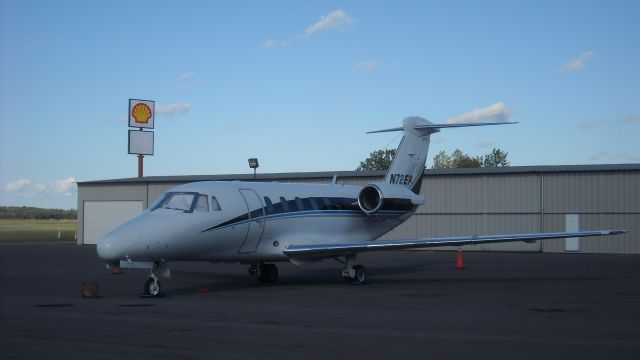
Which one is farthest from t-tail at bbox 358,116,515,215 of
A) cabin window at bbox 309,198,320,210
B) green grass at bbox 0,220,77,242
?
green grass at bbox 0,220,77,242

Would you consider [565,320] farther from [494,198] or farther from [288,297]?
[494,198]

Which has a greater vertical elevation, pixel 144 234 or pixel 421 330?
pixel 144 234

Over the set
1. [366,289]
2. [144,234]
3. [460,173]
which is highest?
[460,173]

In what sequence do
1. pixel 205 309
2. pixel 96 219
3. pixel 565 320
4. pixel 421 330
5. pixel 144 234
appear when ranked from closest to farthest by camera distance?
pixel 421 330 < pixel 565 320 < pixel 205 309 < pixel 144 234 < pixel 96 219

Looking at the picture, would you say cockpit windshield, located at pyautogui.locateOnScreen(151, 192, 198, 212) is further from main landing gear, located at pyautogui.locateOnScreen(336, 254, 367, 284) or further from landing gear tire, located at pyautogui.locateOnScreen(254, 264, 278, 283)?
main landing gear, located at pyautogui.locateOnScreen(336, 254, 367, 284)

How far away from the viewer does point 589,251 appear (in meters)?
41.2

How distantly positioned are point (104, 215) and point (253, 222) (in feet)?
117

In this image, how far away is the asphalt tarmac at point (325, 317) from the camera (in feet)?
32.7

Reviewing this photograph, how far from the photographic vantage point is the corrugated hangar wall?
4053 centimetres

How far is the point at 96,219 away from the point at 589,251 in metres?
32.1

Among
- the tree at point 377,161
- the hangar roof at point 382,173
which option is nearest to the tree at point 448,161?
the tree at point 377,161

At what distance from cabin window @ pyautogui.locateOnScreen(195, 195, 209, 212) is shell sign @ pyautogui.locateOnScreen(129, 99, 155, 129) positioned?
33.6 m

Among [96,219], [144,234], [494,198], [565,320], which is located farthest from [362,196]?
[96,219]

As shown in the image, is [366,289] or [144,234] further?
[366,289]
